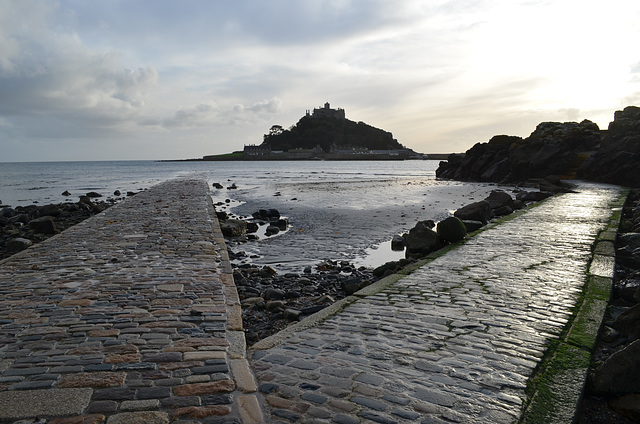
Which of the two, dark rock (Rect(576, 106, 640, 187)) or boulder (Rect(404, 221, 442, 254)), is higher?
dark rock (Rect(576, 106, 640, 187))

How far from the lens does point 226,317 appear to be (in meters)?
5.04

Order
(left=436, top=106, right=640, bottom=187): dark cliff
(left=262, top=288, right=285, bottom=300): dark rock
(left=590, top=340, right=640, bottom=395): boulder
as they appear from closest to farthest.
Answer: (left=590, top=340, right=640, bottom=395): boulder → (left=262, top=288, right=285, bottom=300): dark rock → (left=436, top=106, right=640, bottom=187): dark cliff

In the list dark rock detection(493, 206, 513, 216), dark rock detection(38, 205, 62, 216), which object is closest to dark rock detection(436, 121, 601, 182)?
dark rock detection(493, 206, 513, 216)

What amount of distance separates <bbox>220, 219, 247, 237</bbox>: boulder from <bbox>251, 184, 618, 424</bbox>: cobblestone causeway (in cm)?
745

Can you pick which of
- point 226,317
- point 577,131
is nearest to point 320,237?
point 226,317

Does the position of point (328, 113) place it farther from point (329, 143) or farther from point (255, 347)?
point (255, 347)

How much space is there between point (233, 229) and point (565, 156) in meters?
29.4

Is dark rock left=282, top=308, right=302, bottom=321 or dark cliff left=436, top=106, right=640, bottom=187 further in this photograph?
dark cliff left=436, top=106, right=640, bottom=187

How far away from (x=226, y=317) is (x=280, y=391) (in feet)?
5.82

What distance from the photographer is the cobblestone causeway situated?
10.5 feet

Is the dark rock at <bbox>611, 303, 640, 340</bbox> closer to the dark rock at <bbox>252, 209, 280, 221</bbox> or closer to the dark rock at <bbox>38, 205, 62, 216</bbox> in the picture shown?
the dark rock at <bbox>252, 209, 280, 221</bbox>

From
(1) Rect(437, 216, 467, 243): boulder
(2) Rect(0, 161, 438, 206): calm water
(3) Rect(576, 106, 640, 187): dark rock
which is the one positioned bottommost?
(2) Rect(0, 161, 438, 206): calm water

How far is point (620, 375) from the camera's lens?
354 cm

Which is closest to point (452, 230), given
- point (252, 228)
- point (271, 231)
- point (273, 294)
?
point (273, 294)
